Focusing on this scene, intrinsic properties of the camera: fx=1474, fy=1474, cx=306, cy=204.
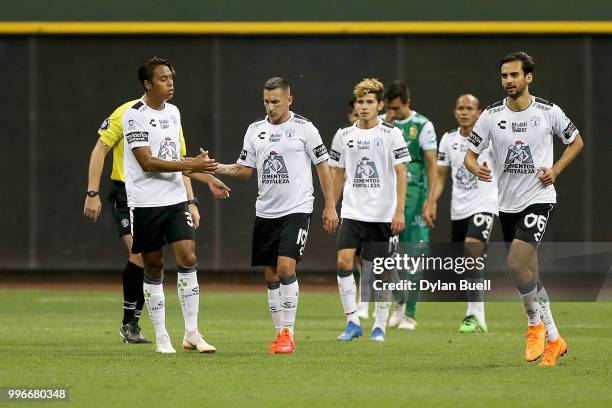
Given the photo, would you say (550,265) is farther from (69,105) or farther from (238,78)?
(69,105)

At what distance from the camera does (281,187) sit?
1288 centimetres

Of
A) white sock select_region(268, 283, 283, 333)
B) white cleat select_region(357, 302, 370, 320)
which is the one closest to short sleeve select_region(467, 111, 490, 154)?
white sock select_region(268, 283, 283, 333)

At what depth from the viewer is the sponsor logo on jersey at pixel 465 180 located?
16.4 metres

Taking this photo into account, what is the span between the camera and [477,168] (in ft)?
38.8

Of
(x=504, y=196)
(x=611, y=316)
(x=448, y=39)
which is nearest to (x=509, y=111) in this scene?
(x=504, y=196)

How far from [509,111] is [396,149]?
2.96m

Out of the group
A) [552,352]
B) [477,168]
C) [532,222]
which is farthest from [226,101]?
[552,352]

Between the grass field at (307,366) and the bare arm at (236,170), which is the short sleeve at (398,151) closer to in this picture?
the grass field at (307,366)

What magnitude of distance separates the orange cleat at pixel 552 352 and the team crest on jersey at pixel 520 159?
1.36m

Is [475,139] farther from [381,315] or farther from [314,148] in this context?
[381,315]

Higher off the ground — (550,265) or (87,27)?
(87,27)

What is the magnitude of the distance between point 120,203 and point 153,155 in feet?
6.68

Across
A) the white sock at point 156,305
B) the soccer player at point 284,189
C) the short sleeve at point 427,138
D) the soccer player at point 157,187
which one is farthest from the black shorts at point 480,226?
the white sock at point 156,305

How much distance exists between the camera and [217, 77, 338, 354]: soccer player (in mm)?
12836
